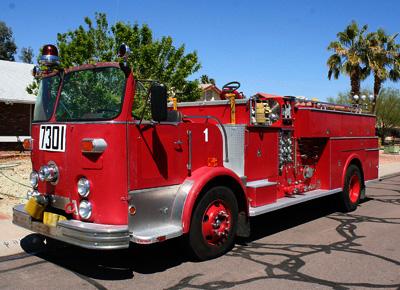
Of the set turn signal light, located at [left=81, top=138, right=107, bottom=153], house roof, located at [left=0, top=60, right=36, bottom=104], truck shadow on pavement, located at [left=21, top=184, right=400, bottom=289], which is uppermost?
house roof, located at [left=0, top=60, right=36, bottom=104]

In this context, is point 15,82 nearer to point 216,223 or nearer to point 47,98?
point 47,98

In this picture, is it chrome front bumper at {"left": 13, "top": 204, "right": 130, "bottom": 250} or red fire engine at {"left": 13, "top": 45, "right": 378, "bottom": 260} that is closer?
chrome front bumper at {"left": 13, "top": 204, "right": 130, "bottom": 250}

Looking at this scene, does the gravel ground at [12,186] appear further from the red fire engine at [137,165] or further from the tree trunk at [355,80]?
the tree trunk at [355,80]

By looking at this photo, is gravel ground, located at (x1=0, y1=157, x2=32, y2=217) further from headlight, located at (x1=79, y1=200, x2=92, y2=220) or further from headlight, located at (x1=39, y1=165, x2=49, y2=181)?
headlight, located at (x1=79, y1=200, x2=92, y2=220)

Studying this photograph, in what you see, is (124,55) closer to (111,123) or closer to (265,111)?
(111,123)

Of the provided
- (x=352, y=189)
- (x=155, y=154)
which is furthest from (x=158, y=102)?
(x=352, y=189)

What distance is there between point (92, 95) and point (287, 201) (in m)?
3.51

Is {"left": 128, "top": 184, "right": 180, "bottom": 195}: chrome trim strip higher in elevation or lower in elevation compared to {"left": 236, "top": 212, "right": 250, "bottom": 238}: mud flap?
higher

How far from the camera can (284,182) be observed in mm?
7242

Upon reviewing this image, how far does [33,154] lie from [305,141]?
4565mm

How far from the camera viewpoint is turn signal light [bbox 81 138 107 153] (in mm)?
4512

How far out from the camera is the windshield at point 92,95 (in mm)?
4773

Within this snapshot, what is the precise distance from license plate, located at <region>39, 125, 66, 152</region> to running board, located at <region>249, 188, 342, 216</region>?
8.72ft

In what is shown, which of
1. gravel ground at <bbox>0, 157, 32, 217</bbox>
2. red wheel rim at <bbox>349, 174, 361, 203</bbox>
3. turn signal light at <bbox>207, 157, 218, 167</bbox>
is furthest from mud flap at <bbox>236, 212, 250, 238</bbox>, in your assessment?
gravel ground at <bbox>0, 157, 32, 217</bbox>
